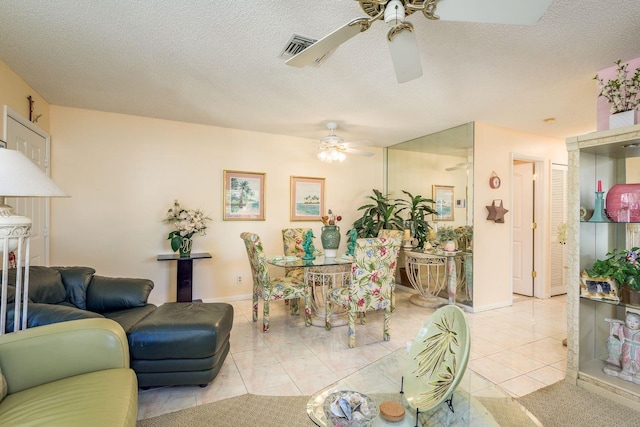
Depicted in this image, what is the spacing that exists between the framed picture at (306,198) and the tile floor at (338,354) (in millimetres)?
1546

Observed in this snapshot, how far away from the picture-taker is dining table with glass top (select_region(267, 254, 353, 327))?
128 inches

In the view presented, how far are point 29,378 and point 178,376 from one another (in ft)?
2.66

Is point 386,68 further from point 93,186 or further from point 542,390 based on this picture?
point 93,186

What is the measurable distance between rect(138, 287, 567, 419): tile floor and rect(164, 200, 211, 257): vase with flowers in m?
1.08

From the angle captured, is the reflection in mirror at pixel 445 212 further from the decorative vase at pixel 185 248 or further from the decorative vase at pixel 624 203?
the decorative vase at pixel 185 248

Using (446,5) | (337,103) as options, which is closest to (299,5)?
(446,5)

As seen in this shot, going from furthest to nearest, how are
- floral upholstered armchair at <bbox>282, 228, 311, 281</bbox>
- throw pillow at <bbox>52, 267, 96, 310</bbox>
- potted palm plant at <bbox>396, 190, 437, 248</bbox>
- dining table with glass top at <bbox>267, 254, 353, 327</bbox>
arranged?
potted palm plant at <bbox>396, 190, 437, 248</bbox> < floral upholstered armchair at <bbox>282, 228, 311, 281</bbox> < dining table with glass top at <bbox>267, 254, 353, 327</bbox> < throw pillow at <bbox>52, 267, 96, 310</bbox>

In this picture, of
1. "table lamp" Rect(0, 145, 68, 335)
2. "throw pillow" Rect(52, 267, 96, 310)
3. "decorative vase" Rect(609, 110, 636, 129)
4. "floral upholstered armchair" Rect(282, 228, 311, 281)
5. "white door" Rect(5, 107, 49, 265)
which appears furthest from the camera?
"floral upholstered armchair" Rect(282, 228, 311, 281)

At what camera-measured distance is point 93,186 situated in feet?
12.1

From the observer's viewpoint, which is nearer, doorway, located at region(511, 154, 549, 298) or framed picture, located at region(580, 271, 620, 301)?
framed picture, located at region(580, 271, 620, 301)

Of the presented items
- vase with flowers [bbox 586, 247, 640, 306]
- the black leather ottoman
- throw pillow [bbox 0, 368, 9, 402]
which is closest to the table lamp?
throw pillow [bbox 0, 368, 9, 402]

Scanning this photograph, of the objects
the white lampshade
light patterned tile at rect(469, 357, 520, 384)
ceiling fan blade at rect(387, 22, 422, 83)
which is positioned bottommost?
light patterned tile at rect(469, 357, 520, 384)

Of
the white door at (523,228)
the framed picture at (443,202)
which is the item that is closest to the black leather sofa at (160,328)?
the framed picture at (443,202)

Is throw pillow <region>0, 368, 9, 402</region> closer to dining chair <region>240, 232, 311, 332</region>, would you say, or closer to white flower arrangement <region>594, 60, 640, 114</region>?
dining chair <region>240, 232, 311, 332</region>
